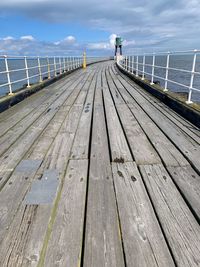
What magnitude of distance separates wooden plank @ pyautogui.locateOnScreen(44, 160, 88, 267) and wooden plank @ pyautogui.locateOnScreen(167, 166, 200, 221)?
Answer: 918mm

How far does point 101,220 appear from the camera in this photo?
6.49 feet

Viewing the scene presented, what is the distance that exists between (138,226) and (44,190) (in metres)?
0.98

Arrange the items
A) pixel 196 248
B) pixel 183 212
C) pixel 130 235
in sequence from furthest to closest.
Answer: pixel 183 212 < pixel 130 235 < pixel 196 248

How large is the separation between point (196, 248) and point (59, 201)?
1.15 meters

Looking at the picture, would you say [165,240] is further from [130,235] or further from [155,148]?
[155,148]

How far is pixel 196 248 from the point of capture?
5.56 ft

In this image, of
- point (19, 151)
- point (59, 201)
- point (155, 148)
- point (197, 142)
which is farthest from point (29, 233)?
point (197, 142)

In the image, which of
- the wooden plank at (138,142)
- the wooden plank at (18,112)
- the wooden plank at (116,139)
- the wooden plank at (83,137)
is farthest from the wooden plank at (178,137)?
the wooden plank at (18,112)

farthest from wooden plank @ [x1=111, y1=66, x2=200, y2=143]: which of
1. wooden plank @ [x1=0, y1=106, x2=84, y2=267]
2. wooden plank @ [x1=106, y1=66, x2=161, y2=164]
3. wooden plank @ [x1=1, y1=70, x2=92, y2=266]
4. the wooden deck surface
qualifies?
wooden plank @ [x1=0, y1=106, x2=84, y2=267]

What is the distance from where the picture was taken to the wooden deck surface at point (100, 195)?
1.68m

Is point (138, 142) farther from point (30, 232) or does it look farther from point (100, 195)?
point (30, 232)

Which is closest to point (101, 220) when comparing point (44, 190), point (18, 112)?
point (44, 190)

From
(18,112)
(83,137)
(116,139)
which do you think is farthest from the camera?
(18,112)

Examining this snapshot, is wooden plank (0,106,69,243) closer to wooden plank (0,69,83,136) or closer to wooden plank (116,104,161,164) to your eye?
wooden plank (116,104,161,164)
